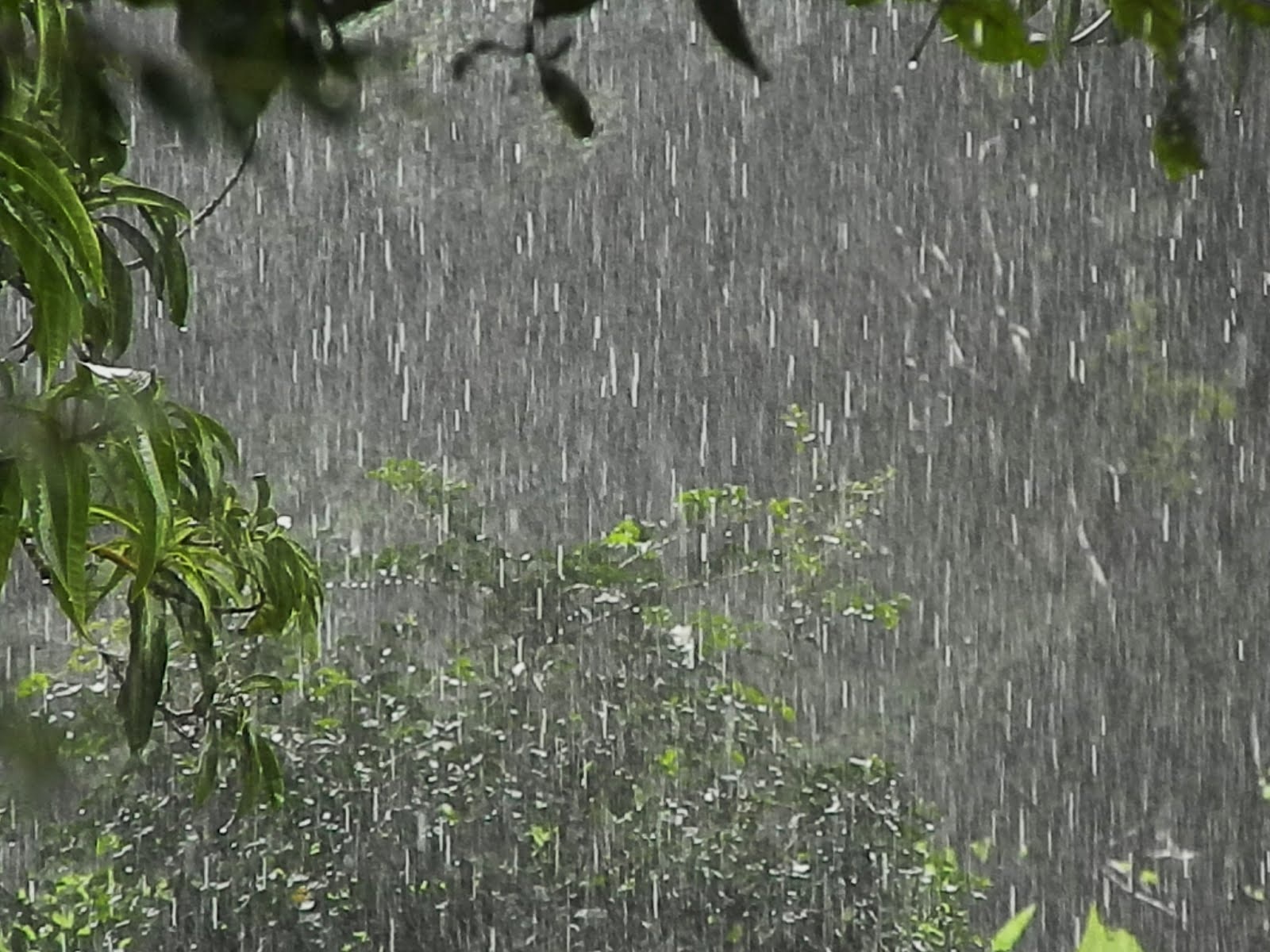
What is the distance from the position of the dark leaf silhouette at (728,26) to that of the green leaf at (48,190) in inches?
5.3

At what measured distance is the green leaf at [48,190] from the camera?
343 millimetres

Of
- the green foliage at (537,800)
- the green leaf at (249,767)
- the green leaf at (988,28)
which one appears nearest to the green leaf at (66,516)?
the green leaf at (988,28)

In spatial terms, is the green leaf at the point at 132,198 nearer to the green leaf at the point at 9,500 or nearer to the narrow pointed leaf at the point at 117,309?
the narrow pointed leaf at the point at 117,309

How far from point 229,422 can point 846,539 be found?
0.92 metres

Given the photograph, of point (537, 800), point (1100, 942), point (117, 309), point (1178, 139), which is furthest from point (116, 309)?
point (537, 800)

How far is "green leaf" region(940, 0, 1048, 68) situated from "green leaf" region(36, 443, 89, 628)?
0.75 ft

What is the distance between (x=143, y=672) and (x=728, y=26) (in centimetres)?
34

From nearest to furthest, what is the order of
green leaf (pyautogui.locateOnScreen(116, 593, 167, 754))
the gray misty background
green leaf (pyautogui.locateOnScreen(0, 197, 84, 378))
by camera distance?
green leaf (pyautogui.locateOnScreen(0, 197, 84, 378)) < green leaf (pyautogui.locateOnScreen(116, 593, 167, 754)) < the gray misty background

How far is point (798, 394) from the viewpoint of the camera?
2701mm

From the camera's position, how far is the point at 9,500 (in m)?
0.34

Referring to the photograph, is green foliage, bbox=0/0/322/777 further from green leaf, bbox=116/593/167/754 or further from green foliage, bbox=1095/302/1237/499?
green foliage, bbox=1095/302/1237/499

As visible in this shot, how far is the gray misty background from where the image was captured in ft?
8.46

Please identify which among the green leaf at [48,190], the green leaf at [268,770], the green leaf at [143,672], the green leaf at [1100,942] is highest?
the green leaf at [48,190]

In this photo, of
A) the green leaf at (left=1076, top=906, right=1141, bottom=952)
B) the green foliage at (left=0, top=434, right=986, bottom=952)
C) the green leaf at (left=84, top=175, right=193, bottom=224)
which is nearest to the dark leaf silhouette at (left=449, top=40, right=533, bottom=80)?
the green leaf at (left=84, top=175, right=193, bottom=224)
